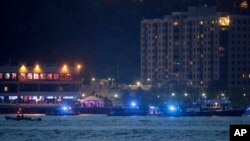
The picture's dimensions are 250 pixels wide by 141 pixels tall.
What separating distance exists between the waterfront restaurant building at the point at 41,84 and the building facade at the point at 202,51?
48.9 meters

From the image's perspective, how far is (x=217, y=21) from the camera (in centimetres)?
18650

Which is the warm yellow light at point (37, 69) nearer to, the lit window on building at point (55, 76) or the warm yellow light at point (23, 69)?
the warm yellow light at point (23, 69)

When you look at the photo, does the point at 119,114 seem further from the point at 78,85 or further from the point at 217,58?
the point at 217,58

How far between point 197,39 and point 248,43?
37.9 feet

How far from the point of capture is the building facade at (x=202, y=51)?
604ft

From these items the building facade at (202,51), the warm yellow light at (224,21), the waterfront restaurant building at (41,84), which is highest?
the warm yellow light at (224,21)

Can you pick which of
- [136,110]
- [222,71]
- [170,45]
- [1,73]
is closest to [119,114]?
[136,110]

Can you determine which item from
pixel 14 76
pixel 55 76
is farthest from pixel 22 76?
pixel 55 76

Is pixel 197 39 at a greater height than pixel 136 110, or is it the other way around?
pixel 197 39

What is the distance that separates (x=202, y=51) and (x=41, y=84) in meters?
59.6

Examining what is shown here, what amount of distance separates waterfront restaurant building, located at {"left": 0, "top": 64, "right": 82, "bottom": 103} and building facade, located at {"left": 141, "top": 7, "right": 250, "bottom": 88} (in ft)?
160

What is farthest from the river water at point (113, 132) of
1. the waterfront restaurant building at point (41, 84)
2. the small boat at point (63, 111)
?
the waterfront restaurant building at point (41, 84)

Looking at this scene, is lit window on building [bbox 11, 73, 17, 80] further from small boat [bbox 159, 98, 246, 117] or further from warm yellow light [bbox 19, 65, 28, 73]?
small boat [bbox 159, 98, 246, 117]

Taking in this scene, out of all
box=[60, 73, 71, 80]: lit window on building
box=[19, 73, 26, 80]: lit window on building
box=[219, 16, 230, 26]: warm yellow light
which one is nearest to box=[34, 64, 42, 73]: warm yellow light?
box=[19, 73, 26, 80]: lit window on building
